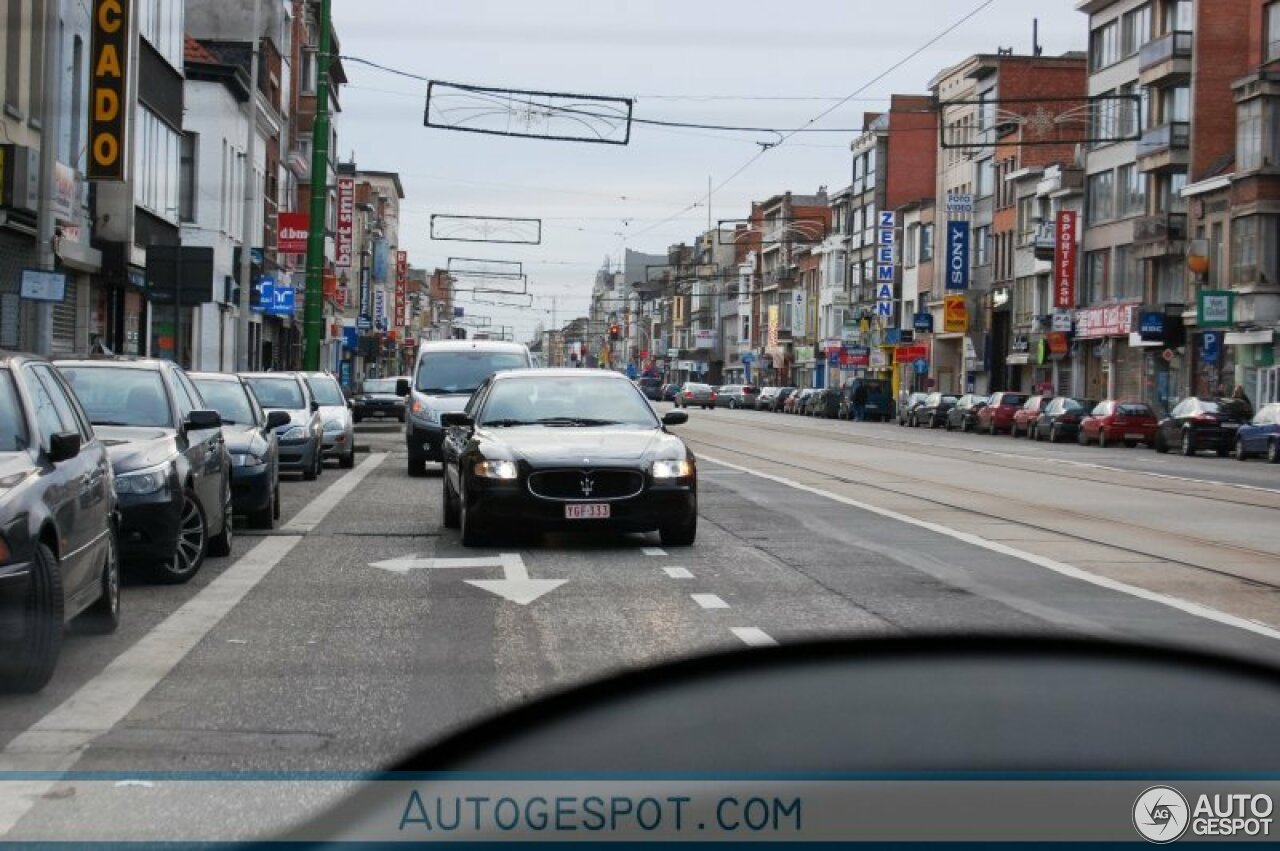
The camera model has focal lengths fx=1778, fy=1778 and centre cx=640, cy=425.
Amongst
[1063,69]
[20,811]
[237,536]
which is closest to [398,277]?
[1063,69]

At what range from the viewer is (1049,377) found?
73188 millimetres

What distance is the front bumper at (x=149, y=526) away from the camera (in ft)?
36.2

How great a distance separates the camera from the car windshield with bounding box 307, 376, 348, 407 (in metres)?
28.4

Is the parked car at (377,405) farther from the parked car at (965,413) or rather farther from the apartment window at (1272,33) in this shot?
the apartment window at (1272,33)

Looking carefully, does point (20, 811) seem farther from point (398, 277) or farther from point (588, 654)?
point (398, 277)

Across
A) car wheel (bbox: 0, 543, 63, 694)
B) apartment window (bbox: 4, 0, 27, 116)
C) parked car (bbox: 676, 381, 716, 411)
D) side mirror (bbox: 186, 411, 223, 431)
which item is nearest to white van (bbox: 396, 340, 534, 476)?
apartment window (bbox: 4, 0, 27, 116)

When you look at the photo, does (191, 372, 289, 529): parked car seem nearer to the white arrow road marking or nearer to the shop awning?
the white arrow road marking

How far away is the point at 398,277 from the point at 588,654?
13009cm

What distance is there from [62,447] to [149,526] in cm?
257

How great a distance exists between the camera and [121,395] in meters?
12.4

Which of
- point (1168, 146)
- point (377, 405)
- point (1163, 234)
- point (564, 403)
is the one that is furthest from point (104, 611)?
point (1168, 146)

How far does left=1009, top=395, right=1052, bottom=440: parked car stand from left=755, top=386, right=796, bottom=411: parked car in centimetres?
3509

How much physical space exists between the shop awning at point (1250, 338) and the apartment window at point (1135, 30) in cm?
1435

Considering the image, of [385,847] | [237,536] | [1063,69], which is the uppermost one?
[1063,69]
